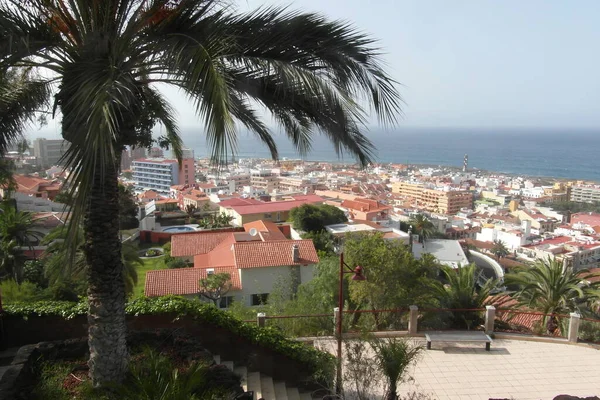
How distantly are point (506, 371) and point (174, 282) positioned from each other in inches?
520

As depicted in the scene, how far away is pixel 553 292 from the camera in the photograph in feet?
35.3

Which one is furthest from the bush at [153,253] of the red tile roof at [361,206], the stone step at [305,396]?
the stone step at [305,396]

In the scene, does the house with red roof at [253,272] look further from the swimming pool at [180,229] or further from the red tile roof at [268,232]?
the swimming pool at [180,229]

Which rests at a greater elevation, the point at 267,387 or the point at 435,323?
the point at 267,387

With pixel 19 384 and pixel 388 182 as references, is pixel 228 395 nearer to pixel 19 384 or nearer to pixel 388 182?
pixel 19 384

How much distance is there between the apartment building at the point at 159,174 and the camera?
101688 millimetres

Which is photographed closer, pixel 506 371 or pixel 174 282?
pixel 506 371

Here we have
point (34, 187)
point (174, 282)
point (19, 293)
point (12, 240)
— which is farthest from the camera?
point (34, 187)

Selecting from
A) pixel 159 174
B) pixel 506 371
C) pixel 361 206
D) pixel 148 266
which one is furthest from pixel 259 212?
pixel 159 174

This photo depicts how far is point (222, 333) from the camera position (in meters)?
6.78

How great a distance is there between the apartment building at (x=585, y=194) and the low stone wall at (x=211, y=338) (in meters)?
120

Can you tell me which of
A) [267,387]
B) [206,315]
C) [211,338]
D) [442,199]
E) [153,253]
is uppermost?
[206,315]

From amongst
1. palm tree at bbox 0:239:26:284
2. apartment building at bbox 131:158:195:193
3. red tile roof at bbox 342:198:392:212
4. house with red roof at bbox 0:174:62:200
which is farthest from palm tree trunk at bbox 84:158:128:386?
apartment building at bbox 131:158:195:193

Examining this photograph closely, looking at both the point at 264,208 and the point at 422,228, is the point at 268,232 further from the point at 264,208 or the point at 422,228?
the point at 422,228
